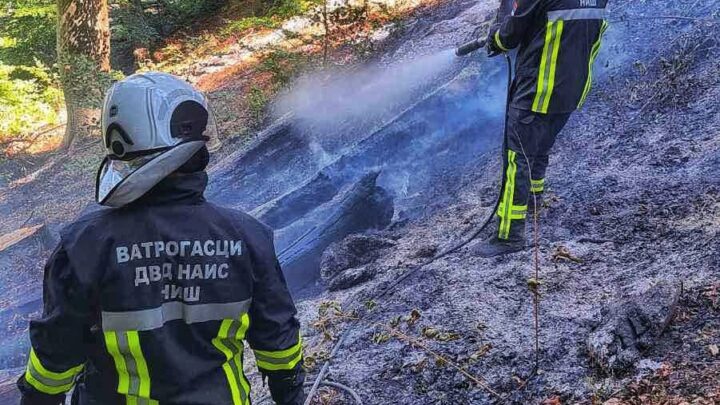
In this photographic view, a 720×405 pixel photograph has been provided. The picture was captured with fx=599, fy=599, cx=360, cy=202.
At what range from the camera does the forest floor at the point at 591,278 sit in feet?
8.94

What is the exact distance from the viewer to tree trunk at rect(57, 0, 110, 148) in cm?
1076

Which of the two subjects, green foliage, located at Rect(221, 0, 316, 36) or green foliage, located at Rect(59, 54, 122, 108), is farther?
green foliage, located at Rect(221, 0, 316, 36)

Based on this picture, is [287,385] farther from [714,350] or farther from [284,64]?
[284,64]

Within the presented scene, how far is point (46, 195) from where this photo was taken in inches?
404

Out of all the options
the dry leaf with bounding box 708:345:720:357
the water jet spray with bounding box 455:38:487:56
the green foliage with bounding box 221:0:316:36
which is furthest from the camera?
the green foliage with bounding box 221:0:316:36

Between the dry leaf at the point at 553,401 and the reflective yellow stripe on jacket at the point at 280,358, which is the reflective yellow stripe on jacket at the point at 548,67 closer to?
the dry leaf at the point at 553,401

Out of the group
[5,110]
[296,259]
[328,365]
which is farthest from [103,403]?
[5,110]

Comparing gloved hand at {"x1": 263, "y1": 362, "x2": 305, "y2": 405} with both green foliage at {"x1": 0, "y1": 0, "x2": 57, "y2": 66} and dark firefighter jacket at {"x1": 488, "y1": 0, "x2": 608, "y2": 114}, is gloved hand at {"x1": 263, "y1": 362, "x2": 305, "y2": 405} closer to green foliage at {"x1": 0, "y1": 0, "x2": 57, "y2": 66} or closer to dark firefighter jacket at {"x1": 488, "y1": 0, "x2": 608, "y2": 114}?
dark firefighter jacket at {"x1": 488, "y1": 0, "x2": 608, "y2": 114}

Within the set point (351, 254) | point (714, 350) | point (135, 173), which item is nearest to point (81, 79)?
point (351, 254)

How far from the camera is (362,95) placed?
8.46 metres

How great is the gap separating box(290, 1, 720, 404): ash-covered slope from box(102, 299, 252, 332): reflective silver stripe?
57.8 inches

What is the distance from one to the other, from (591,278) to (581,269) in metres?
0.15

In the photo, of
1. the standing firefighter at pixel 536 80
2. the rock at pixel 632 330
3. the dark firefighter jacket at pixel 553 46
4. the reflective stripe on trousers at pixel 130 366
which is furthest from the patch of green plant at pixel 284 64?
the reflective stripe on trousers at pixel 130 366

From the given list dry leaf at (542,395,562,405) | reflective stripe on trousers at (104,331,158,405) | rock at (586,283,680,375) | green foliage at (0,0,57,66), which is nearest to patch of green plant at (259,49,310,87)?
green foliage at (0,0,57,66)
